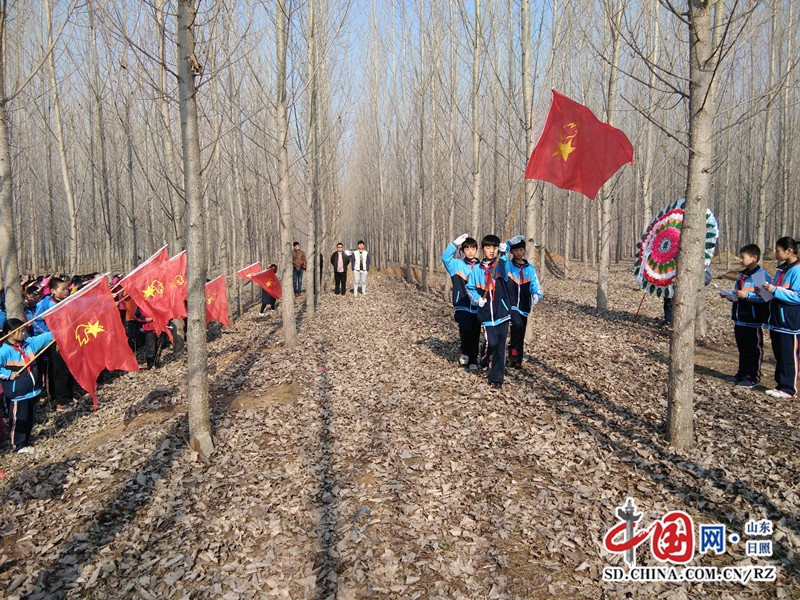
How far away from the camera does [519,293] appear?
7.44m

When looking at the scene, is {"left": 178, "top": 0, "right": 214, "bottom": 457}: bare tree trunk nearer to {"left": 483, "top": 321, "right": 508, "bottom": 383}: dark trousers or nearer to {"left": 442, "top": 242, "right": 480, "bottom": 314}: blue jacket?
{"left": 442, "top": 242, "right": 480, "bottom": 314}: blue jacket

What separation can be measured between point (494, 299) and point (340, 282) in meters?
11.8

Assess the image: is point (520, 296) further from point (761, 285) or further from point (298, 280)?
point (298, 280)

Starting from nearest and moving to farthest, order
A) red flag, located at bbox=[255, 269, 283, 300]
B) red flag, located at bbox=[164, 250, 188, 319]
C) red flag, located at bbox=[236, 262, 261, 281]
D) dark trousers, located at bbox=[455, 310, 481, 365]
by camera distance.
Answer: dark trousers, located at bbox=[455, 310, 481, 365] → red flag, located at bbox=[164, 250, 188, 319] → red flag, located at bbox=[236, 262, 261, 281] → red flag, located at bbox=[255, 269, 283, 300]

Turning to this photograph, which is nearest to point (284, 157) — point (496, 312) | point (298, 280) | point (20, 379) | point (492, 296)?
point (492, 296)

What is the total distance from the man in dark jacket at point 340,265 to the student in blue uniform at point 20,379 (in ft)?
35.4

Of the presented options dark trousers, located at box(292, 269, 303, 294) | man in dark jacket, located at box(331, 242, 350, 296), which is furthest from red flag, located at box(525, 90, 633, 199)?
dark trousers, located at box(292, 269, 303, 294)

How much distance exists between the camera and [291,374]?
299 inches

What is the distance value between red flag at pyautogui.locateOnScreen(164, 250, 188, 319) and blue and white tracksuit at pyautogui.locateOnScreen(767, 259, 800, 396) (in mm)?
8340

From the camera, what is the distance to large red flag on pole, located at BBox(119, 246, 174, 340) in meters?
7.46

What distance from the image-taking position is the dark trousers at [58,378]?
7.48 m

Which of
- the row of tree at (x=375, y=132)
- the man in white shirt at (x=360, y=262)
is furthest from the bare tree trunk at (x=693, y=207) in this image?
the man in white shirt at (x=360, y=262)

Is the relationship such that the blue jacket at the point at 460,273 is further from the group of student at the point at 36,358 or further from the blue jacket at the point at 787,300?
the group of student at the point at 36,358

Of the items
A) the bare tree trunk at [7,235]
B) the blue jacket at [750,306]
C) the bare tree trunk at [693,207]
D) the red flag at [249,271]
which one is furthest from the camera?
the red flag at [249,271]
